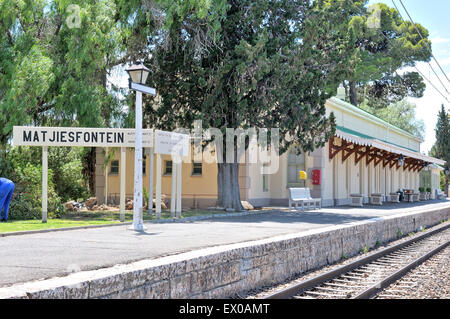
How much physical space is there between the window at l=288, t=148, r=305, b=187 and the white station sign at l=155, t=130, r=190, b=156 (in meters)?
11.6

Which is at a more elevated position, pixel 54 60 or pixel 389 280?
pixel 54 60

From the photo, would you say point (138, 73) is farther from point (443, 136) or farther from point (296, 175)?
point (443, 136)

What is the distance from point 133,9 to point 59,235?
10003mm

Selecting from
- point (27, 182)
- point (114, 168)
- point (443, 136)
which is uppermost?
point (443, 136)

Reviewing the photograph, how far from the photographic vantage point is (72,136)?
14.9 m

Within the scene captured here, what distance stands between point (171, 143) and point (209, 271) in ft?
30.3

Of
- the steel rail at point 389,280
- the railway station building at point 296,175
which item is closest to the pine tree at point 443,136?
the railway station building at point 296,175

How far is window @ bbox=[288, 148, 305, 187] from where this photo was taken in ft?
89.8

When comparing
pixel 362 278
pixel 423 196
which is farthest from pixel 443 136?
pixel 362 278

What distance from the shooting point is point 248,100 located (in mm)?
19859

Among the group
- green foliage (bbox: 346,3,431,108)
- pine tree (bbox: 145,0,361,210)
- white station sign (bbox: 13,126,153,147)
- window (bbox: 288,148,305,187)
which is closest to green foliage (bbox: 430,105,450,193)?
green foliage (bbox: 346,3,431,108)

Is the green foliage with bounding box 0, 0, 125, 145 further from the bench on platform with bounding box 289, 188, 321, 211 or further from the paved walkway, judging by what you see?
the bench on platform with bounding box 289, 188, 321, 211

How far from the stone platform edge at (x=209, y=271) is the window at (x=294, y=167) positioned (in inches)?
579

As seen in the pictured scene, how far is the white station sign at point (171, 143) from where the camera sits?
600 inches
